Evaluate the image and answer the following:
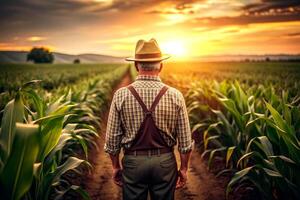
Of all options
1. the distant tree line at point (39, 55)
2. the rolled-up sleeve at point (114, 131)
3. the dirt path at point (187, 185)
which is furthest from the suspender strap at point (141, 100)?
the distant tree line at point (39, 55)

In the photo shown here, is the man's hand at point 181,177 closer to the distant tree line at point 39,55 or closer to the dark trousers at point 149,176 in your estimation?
the dark trousers at point 149,176

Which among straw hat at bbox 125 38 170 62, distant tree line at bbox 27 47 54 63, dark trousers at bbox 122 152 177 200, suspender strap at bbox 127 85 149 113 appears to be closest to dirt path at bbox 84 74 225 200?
dark trousers at bbox 122 152 177 200

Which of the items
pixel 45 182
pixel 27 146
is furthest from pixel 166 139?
Result: pixel 45 182

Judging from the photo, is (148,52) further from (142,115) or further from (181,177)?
(181,177)

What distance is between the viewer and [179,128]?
9.30ft

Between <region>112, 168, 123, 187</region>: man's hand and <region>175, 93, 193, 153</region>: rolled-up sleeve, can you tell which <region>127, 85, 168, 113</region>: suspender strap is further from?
<region>112, 168, 123, 187</region>: man's hand

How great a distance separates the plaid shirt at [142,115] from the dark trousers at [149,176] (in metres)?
0.13

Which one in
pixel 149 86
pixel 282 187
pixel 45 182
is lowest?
pixel 282 187

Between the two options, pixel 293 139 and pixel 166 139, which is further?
pixel 293 139

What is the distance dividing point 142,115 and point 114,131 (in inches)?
11.3

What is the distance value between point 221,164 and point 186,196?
1.45 m

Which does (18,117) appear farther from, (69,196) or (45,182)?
(69,196)

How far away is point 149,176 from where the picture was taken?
2.76 m

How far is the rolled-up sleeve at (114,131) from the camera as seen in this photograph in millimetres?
2773
